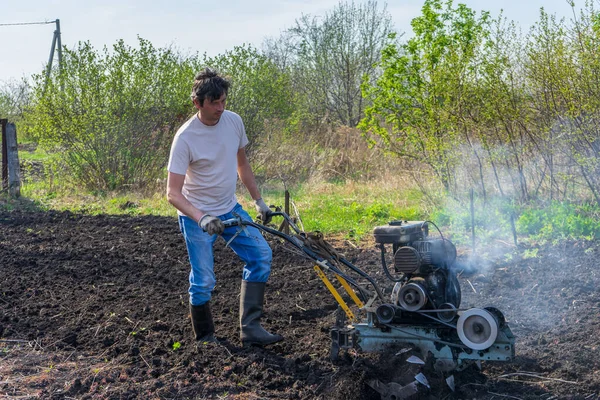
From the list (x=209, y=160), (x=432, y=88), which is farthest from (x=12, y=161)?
(x=209, y=160)

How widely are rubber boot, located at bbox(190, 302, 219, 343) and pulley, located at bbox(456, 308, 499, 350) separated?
1909 millimetres

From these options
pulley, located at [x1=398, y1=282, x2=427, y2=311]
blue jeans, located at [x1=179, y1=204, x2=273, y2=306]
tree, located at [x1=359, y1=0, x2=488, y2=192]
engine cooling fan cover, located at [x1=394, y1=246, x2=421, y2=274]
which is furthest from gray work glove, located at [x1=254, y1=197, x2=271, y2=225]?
tree, located at [x1=359, y1=0, x2=488, y2=192]

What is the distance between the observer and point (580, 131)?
8.48m

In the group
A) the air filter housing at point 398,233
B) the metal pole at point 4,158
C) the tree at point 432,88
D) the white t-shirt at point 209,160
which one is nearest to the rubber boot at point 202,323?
the white t-shirt at point 209,160

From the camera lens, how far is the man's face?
4.62m

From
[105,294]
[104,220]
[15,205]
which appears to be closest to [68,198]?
[15,205]

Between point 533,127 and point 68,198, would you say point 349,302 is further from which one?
point 68,198

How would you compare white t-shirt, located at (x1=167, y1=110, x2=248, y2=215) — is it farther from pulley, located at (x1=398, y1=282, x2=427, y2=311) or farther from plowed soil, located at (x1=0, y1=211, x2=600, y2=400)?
pulley, located at (x1=398, y1=282, x2=427, y2=311)

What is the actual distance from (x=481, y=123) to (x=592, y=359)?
5.64 m

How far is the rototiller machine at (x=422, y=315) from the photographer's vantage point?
3977 mm

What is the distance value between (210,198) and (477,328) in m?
2.04

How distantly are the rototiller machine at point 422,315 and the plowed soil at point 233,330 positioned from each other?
14 centimetres

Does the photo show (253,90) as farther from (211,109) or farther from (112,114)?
(211,109)

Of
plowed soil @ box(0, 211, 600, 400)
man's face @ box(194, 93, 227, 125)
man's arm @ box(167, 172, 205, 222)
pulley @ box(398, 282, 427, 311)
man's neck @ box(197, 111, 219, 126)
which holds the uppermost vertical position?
man's face @ box(194, 93, 227, 125)
